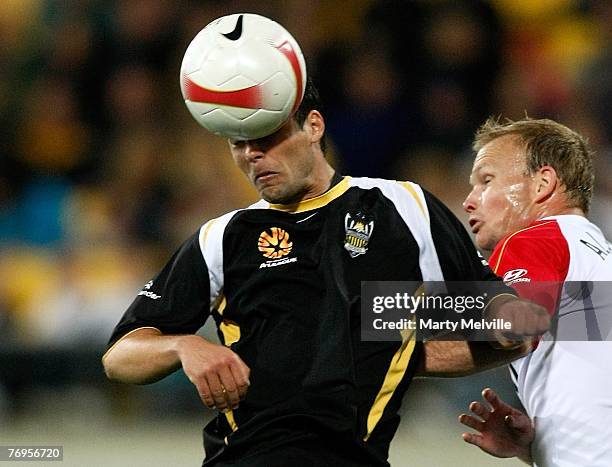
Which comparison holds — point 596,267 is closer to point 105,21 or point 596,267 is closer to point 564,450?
point 564,450

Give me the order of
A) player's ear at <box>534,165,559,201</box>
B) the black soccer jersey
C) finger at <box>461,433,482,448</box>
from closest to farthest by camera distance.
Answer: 1. the black soccer jersey
2. finger at <box>461,433,482,448</box>
3. player's ear at <box>534,165,559,201</box>

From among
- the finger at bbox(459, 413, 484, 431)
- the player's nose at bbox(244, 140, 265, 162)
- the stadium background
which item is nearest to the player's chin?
the finger at bbox(459, 413, 484, 431)

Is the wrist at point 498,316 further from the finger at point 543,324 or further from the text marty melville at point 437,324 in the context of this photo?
the finger at point 543,324

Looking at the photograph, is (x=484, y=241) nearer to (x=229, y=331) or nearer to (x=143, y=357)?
(x=229, y=331)

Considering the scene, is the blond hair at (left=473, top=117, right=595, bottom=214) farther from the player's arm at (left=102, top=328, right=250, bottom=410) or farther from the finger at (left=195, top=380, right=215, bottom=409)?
the finger at (left=195, top=380, right=215, bottom=409)

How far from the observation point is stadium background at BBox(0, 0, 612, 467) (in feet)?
26.0

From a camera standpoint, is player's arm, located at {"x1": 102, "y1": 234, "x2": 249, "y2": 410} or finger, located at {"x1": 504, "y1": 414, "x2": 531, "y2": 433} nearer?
player's arm, located at {"x1": 102, "y1": 234, "x2": 249, "y2": 410}

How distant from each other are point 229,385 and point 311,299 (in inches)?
20.6

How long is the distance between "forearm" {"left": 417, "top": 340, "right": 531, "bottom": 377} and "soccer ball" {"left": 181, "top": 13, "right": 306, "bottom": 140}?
95 cm

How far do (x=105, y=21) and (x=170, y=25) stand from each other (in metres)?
0.62

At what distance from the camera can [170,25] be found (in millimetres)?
10086

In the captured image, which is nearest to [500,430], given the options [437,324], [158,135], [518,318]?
[437,324]

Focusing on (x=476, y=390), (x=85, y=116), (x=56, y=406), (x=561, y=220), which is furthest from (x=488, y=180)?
(x=85, y=116)

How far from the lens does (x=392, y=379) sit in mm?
3484
